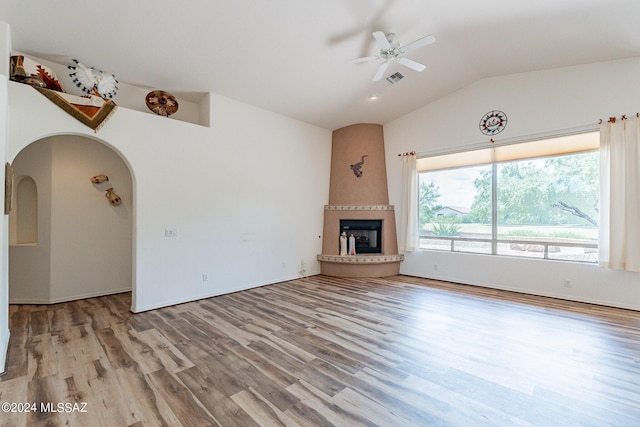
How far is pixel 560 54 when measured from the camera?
396 centimetres

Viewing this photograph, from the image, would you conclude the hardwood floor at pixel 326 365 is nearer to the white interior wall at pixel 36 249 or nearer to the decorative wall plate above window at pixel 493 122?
the white interior wall at pixel 36 249

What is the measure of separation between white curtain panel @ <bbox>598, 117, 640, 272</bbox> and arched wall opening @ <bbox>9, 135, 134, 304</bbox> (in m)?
6.68

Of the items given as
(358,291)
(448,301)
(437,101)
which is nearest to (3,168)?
(358,291)

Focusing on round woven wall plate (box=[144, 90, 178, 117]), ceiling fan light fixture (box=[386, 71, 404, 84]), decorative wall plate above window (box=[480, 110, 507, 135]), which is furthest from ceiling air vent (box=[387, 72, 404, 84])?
round woven wall plate (box=[144, 90, 178, 117])

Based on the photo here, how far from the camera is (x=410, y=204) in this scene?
19.0ft

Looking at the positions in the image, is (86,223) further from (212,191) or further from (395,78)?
(395,78)

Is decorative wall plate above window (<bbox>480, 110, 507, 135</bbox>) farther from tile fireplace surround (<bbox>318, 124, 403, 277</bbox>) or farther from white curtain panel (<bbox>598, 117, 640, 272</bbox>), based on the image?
tile fireplace surround (<bbox>318, 124, 403, 277</bbox>)

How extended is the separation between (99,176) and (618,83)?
25.5 ft

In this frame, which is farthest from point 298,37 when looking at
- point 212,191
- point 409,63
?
point 212,191

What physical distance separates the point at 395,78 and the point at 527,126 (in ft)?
7.58

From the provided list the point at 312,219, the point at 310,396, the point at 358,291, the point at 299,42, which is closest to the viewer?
the point at 310,396

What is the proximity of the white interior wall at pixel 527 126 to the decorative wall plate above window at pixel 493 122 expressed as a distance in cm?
7

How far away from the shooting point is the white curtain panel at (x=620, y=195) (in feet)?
12.1

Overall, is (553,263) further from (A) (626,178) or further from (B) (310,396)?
(B) (310,396)
